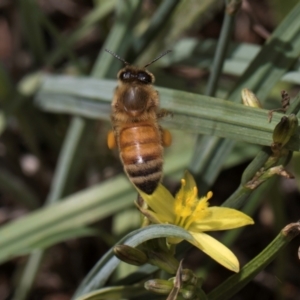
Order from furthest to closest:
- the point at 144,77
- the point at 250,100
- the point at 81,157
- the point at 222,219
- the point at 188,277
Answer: the point at 81,157
the point at 144,77
the point at 250,100
the point at 222,219
the point at 188,277

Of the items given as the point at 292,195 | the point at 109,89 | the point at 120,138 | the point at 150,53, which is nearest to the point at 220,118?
the point at 120,138

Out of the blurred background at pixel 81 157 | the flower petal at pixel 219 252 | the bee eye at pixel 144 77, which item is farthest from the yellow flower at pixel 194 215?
the blurred background at pixel 81 157

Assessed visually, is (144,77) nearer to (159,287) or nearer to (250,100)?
(250,100)

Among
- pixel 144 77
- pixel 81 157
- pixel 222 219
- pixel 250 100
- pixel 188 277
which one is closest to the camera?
pixel 188 277

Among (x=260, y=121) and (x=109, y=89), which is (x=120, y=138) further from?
(x=109, y=89)

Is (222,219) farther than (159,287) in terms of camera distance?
Yes

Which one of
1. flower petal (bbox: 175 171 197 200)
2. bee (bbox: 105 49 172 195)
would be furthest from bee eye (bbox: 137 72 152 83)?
flower petal (bbox: 175 171 197 200)

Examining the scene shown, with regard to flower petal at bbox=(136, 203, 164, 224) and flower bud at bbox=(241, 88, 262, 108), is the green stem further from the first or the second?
flower bud at bbox=(241, 88, 262, 108)

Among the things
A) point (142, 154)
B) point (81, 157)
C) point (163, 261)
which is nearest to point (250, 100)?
point (142, 154)
